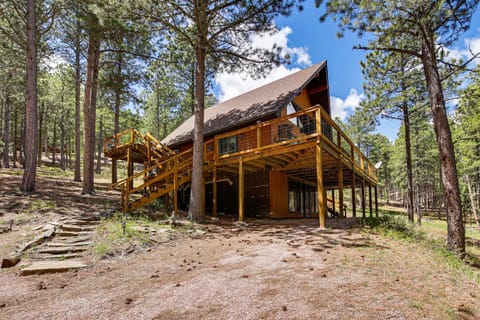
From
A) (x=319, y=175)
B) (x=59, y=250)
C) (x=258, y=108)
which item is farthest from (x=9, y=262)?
(x=258, y=108)

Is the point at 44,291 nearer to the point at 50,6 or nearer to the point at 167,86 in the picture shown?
the point at 50,6

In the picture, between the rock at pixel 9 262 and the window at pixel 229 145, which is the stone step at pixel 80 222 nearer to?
the rock at pixel 9 262

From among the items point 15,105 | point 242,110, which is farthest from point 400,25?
point 15,105

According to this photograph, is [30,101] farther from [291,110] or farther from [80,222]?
[291,110]

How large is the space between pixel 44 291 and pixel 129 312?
1894 mm

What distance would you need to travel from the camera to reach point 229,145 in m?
13.7

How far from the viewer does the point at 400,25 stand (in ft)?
26.5

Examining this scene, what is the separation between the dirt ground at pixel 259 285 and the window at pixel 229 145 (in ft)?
24.5

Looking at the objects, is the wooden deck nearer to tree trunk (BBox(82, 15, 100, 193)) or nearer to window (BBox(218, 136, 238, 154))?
window (BBox(218, 136, 238, 154))

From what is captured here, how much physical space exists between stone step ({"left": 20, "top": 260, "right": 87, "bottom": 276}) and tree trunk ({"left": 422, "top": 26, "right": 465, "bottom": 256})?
9265 mm

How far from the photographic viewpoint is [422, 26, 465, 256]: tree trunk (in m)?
7.14

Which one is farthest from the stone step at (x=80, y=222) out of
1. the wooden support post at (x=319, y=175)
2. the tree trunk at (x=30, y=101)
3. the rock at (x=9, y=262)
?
the wooden support post at (x=319, y=175)

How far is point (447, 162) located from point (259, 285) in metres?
6.87

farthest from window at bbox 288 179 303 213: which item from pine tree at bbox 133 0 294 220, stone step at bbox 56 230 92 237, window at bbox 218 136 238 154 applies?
stone step at bbox 56 230 92 237
